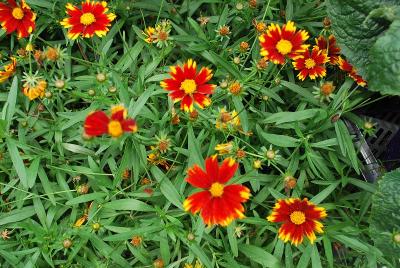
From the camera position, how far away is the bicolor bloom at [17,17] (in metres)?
2.17

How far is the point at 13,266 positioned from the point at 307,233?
1.28 meters

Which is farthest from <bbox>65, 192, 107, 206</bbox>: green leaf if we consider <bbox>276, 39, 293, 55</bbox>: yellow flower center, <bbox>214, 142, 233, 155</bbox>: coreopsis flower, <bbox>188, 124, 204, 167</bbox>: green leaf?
<bbox>276, 39, 293, 55</bbox>: yellow flower center

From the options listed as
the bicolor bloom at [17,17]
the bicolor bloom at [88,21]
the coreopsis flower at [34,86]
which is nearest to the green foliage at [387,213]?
the bicolor bloom at [88,21]

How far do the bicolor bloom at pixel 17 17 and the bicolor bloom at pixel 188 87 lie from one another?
778 millimetres

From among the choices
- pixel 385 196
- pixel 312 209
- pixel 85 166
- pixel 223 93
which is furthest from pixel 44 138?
pixel 385 196

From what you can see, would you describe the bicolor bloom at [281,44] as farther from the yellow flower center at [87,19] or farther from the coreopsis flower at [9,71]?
the coreopsis flower at [9,71]

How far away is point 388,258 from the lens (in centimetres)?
197

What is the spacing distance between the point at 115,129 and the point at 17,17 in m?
1.06

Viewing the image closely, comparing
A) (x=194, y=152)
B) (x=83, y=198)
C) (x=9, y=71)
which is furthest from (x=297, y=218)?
(x=9, y=71)

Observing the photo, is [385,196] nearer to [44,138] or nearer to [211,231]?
[211,231]

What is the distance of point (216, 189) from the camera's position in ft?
5.27

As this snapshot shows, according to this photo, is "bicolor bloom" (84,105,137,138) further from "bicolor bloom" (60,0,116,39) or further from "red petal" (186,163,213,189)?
"bicolor bloom" (60,0,116,39)

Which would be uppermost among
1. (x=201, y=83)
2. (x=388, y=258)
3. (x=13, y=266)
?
(x=201, y=83)

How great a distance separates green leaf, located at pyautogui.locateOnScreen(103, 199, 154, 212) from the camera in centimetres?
202
